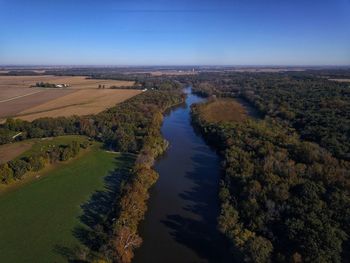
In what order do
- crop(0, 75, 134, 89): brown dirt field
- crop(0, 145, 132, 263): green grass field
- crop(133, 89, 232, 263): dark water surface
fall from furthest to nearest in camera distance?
crop(0, 75, 134, 89): brown dirt field → crop(133, 89, 232, 263): dark water surface → crop(0, 145, 132, 263): green grass field

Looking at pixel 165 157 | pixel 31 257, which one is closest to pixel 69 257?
pixel 31 257

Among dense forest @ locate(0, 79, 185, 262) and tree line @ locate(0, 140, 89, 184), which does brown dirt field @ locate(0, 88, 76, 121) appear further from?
tree line @ locate(0, 140, 89, 184)

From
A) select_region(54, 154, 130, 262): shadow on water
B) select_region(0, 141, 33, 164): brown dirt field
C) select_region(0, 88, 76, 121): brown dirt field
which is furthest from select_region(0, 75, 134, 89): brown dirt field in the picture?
select_region(54, 154, 130, 262): shadow on water

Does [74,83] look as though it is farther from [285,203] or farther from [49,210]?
[285,203]

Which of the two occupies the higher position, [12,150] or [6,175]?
[6,175]

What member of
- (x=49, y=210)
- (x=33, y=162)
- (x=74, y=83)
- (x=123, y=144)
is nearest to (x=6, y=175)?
(x=33, y=162)
